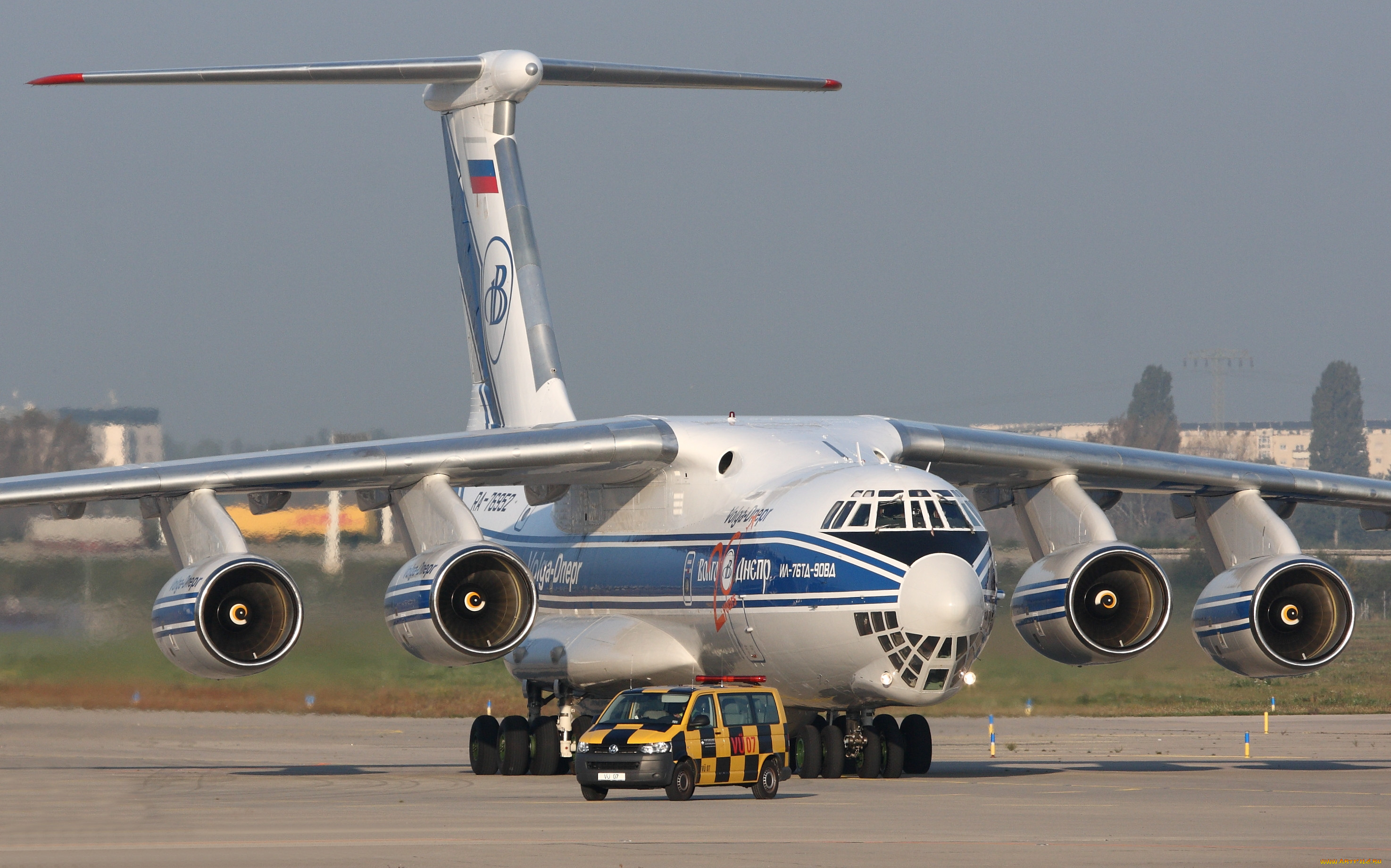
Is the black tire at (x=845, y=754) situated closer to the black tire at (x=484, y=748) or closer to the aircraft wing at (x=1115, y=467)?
the aircraft wing at (x=1115, y=467)

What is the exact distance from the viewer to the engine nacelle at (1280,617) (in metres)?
19.0

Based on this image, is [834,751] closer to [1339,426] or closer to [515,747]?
[515,747]

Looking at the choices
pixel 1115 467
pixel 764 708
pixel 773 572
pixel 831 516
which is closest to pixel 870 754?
pixel 773 572

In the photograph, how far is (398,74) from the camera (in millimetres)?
21344

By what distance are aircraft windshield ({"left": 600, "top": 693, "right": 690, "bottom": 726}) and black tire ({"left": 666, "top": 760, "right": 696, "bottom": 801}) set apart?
1.14 feet

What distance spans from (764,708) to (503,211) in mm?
9227

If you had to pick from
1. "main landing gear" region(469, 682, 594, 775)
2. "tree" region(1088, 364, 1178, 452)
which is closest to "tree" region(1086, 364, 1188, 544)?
"tree" region(1088, 364, 1178, 452)

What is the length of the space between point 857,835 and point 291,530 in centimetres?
1388

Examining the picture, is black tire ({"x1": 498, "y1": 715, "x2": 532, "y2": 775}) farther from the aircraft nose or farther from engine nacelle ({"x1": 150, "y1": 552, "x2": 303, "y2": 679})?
the aircraft nose

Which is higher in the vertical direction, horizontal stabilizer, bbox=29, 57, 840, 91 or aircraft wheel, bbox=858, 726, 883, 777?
horizontal stabilizer, bbox=29, 57, 840, 91

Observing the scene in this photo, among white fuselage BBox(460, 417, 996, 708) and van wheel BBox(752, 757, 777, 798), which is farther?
white fuselage BBox(460, 417, 996, 708)

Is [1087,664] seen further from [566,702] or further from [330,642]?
[330,642]

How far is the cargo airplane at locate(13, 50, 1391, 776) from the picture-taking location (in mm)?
16938

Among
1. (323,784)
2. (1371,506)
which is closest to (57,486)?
(323,784)
